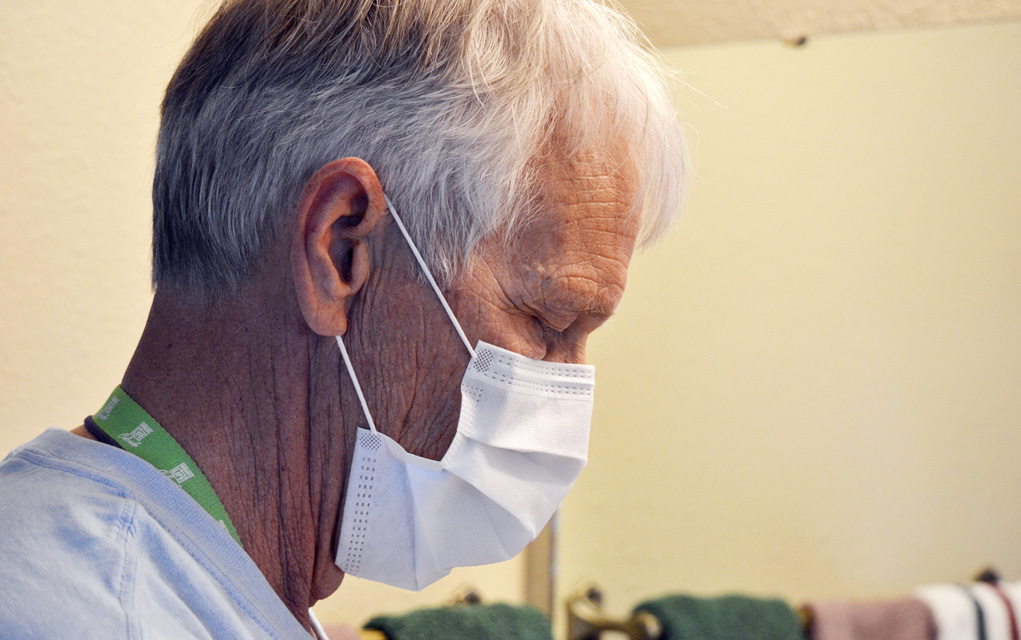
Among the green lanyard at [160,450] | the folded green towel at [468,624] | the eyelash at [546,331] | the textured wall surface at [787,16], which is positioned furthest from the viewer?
the textured wall surface at [787,16]

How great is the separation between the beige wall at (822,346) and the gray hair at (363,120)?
0.80 meters

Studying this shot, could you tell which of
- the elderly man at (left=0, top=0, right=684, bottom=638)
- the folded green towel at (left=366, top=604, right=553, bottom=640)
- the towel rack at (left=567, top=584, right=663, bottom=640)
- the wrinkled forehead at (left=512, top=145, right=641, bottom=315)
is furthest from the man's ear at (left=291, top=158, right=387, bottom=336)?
the towel rack at (left=567, top=584, right=663, bottom=640)

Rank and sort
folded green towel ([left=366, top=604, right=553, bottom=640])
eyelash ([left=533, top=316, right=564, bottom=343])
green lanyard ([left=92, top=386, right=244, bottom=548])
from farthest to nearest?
folded green towel ([left=366, top=604, right=553, bottom=640])
eyelash ([left=533, top=316, right=564, bottom=343])
green lanyard ([left=92, top=386, right=244, bottom=548])

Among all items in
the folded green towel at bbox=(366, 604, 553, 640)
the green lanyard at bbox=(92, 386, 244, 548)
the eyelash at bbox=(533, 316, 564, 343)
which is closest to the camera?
the green lanyard at bbox=(92, 386, 244, 548)

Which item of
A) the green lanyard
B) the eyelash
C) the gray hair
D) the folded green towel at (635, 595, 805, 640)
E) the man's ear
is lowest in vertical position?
the folded green towel at (635, 595, 805, 640)

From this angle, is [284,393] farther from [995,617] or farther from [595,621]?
[995,617]

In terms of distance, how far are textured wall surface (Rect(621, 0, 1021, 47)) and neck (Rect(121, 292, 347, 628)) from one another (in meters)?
1.12

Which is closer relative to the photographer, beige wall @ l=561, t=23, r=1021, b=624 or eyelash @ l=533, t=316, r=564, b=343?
eyelash @ l=533, t=316, r=564, b=343

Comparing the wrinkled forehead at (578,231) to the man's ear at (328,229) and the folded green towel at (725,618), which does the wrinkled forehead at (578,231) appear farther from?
the folded green towel at (725,618)

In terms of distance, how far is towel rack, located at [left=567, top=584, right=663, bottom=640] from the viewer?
122 centimetres

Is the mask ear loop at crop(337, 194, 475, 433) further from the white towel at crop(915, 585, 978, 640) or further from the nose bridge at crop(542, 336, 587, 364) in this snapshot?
the white towel at crop(915, 585, 978, 640)

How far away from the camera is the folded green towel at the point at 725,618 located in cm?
121

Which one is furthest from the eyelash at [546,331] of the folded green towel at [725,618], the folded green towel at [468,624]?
the folded green towel at [725,618]

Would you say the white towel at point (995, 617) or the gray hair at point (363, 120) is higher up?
the gray hair at point (363, 120)
